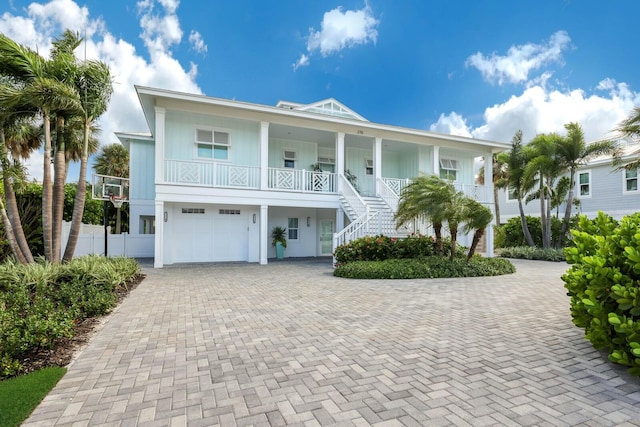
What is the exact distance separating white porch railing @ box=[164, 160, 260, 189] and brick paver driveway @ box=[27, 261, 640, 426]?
6578 mm

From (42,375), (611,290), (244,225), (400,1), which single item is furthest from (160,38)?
(611,290)

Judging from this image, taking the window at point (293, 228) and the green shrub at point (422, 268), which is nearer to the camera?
the green shrub at point (422, 268)

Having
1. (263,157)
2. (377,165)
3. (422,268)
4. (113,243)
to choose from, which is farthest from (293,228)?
(113,243)

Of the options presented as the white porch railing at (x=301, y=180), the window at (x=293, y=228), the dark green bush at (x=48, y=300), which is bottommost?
the dark green bush at (x=48, y=300)

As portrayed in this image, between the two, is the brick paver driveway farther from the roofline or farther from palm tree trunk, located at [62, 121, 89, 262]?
the roofline

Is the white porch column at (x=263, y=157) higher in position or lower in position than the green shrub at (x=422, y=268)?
higher

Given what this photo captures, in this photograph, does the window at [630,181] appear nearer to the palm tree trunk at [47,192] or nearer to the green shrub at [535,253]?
the green shrub at [535,253]

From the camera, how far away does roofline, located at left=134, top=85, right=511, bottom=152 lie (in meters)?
10.9

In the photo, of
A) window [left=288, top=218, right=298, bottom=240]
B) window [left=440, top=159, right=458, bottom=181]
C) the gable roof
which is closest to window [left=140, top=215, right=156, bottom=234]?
window [left=288, top=218, right=298, bottom=240]

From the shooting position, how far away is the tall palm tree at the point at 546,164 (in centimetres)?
1455

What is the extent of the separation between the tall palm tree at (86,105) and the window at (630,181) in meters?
24.2

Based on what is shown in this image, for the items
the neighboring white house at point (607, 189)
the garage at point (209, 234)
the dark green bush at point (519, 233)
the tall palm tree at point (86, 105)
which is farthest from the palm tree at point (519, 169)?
the tall palm tree at point (86, 105)

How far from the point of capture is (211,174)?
12.3 m

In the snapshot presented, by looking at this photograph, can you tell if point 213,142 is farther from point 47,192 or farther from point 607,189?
point 607,189
